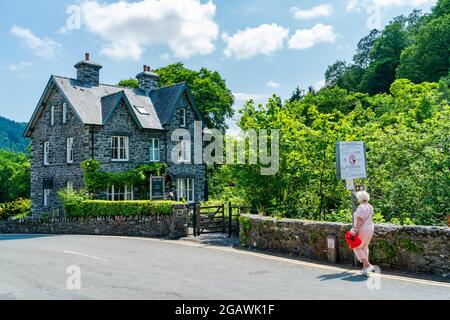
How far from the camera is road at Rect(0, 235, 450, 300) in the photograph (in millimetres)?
7527

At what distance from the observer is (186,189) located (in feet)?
109

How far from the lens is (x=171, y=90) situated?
33.9 metres

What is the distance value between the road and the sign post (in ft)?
7.58

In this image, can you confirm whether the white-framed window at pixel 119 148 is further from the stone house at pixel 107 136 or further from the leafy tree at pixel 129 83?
the leafy tree at pixel 129 83

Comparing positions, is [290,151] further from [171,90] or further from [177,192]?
[171,90]

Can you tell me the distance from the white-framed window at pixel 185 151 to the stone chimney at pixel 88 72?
325 inches

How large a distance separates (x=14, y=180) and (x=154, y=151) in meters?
Answer: 32.4

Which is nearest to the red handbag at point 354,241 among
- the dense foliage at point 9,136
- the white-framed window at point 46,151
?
the white-framed window at point 46,151

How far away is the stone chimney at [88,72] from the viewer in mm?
31472

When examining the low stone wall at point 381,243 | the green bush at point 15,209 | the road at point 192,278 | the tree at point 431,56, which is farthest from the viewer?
the tree at point 431,56

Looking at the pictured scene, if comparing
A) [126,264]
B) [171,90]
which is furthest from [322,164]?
[171,90]

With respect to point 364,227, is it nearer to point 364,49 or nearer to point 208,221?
point 208,221

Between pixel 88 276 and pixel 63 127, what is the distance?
73.7 feet

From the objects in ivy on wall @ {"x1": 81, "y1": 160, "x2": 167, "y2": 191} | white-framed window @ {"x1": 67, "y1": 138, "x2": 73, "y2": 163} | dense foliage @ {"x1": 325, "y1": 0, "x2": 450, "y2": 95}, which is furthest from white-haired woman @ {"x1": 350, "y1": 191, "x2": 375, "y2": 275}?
dense foliage @ {"x1": 325, "y1": 0, "x2": 450, "y2": 95}
